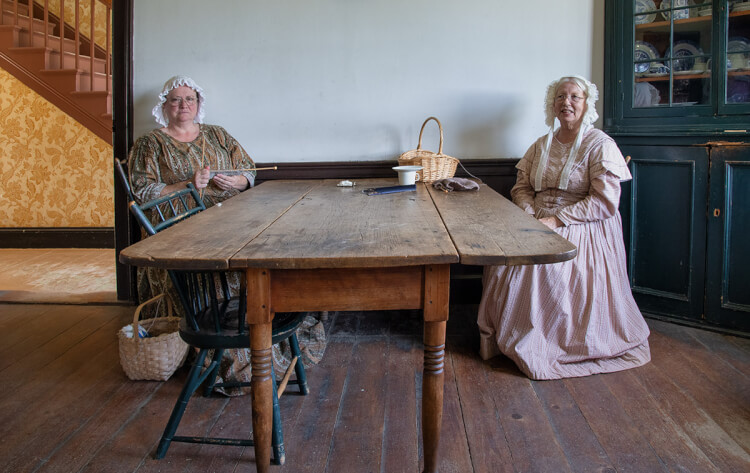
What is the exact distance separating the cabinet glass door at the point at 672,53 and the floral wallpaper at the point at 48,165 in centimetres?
426

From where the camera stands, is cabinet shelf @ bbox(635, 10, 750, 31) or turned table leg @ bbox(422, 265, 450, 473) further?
cabinet shelf @ bbox(635, 10, 750, 31)

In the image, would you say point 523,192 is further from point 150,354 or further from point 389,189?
point 150,354

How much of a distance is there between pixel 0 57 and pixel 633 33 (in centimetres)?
485

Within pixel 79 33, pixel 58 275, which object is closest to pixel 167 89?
pixel 58 275

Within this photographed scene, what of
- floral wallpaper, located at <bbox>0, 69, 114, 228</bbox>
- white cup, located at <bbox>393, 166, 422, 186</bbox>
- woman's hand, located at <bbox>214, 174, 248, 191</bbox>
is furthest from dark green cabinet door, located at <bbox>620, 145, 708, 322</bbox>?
floral wallpaper, located at <bbox>0, 69, 114, 228</bbox>

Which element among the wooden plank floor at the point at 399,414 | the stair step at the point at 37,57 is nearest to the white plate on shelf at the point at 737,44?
the wooden plank floor at the point at 399,414

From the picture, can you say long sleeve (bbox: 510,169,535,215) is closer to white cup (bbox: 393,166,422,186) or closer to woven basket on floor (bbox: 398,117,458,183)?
woven basket on floor (bbox: 398,117,458,183)

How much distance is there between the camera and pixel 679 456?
2.05m

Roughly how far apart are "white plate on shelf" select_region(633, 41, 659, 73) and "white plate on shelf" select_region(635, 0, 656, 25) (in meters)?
0.12

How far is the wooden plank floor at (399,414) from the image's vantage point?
206 cm

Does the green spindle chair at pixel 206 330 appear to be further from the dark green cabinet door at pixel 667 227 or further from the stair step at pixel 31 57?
the stair step at pixel 31 57

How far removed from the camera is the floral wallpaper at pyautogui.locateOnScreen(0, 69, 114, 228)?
17.8 feet

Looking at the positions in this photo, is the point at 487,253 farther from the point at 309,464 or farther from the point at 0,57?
the point at 0,57

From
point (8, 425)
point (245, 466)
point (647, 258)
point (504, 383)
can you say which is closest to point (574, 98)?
point (647, 258)
